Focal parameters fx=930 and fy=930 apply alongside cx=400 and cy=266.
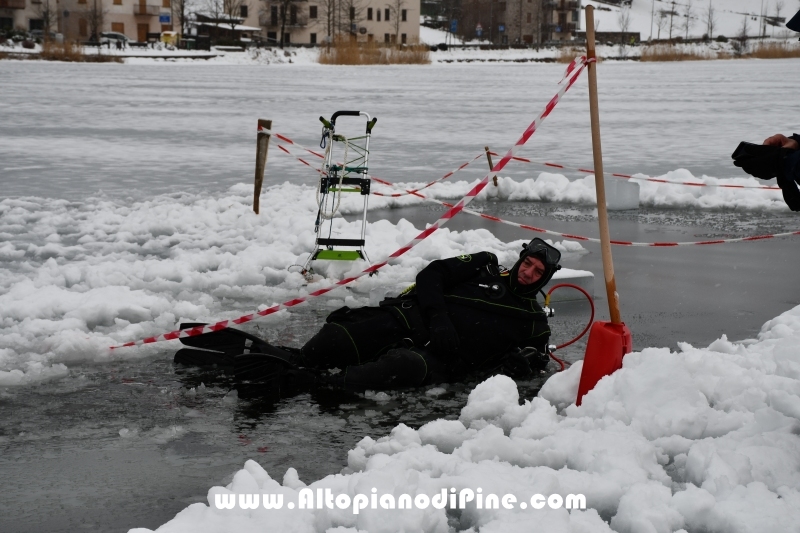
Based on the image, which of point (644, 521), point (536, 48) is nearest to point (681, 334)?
point (644, 521)

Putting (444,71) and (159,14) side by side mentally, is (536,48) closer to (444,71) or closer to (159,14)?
(159,14)

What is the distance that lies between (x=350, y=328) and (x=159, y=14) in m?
80.1

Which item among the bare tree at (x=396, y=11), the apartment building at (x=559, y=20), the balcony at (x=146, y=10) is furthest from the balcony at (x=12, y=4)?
the apartment building at (x=559, y=20)

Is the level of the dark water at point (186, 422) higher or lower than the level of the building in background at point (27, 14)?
lower

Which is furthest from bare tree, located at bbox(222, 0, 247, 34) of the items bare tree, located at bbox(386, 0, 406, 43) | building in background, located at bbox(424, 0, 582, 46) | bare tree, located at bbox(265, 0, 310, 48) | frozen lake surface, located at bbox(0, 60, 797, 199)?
frozen lake surface, located at bbox(0, 60, 797, 199)

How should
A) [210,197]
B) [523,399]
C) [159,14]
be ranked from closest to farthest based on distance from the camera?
1. [523,399]
2. [210,197]
3. [159,14]

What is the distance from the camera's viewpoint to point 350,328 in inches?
177

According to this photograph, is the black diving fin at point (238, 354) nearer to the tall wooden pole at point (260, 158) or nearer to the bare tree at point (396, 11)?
the tall wooden pole at point (260, 158)

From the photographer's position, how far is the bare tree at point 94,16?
70.1 meters

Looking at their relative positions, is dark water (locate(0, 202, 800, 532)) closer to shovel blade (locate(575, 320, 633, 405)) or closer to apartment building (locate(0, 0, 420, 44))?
shovel blade (locate(575, 320, 633, 405))

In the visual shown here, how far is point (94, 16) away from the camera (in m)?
70.0

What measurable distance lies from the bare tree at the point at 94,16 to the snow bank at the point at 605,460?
71157 mm

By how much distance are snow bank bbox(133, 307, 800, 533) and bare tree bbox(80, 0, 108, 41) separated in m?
71.2

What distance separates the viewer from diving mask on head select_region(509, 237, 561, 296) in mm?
4414
